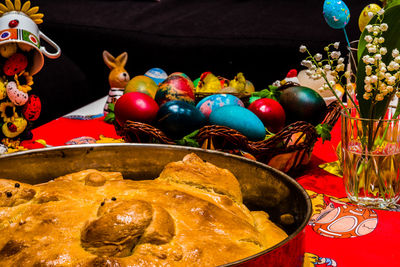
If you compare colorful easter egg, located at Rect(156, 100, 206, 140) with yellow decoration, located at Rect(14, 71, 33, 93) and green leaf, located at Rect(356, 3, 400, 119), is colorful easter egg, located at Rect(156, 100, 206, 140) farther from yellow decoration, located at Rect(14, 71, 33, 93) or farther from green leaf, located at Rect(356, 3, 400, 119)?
yellow decoration, located at Rect(14, 71, 33, 93)

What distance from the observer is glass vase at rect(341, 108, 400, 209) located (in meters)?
0.94

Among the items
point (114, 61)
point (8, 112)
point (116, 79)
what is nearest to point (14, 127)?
point (8, 112)

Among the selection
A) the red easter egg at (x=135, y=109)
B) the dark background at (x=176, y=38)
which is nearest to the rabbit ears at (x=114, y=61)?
the red easter egg at (x=135, y=109)

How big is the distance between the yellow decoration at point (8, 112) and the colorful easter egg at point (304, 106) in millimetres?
844

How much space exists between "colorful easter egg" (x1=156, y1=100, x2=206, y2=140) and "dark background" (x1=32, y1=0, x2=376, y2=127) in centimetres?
177

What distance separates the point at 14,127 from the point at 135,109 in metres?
0.42

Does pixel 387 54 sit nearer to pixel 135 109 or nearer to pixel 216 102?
pixel 216 102

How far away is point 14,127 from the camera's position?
135cm

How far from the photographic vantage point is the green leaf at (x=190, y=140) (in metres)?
1.05

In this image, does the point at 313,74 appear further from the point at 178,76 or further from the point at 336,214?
the point at 178,76

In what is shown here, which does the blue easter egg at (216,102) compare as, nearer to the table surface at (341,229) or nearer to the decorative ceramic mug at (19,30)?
the table surface at (341,229)

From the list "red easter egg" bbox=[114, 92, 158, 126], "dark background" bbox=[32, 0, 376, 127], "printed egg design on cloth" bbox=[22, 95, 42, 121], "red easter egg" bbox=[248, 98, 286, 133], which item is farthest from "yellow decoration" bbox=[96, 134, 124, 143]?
"dark background" bbox=[32, 0, 376, 127]

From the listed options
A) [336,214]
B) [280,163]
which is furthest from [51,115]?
[336,214]

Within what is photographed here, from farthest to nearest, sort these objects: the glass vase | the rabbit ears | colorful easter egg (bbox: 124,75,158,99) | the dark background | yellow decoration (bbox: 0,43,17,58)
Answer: the dark background → the rabbit ears → colorful easter egg (bbox: 124,75,158,99) → yellow decoration (bbox: 0,43,17,58) → the glass vase
